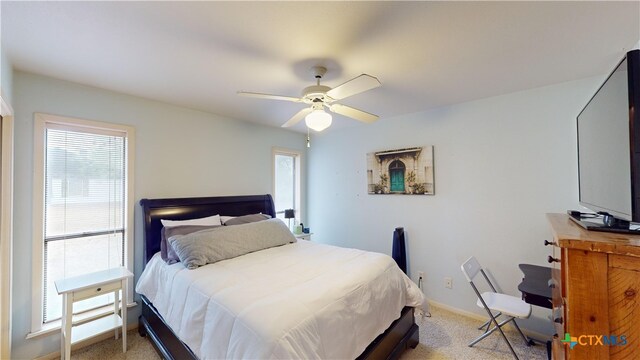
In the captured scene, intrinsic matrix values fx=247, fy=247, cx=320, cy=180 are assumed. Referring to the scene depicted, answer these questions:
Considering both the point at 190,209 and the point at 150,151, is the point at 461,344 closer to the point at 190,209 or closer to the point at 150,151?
the point at 190,209

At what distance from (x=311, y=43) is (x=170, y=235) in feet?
7.06

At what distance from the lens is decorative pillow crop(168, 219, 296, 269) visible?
2086 millimetres

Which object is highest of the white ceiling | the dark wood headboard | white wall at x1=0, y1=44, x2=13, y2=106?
the white ceiling

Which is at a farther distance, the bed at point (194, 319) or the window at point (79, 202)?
the window at point (79, 202)

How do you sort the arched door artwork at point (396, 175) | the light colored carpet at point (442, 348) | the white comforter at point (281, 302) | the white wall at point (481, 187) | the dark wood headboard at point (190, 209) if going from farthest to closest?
the arched door artwork at point (396, 175)
the dark wood headboard at point (190, 209)
the white wall at point (481, 187)
the light colored carpet at point (442, 348)
the white comforter at point (281, 302)

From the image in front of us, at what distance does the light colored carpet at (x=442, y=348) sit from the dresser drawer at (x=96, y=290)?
57 centimetres

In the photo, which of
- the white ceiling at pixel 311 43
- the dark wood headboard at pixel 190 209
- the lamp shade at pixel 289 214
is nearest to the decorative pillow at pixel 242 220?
the dark wood headboard at pixel 190 209

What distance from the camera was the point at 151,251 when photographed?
2523 millimetres

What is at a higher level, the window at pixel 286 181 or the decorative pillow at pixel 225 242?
the window at pixel 286 181

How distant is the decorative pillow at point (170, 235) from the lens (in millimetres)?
2219

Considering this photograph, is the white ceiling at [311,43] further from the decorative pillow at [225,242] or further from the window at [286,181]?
the window at [286,181]

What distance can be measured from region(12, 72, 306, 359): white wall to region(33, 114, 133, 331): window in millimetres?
71

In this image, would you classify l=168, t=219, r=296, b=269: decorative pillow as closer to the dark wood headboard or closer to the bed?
the bed

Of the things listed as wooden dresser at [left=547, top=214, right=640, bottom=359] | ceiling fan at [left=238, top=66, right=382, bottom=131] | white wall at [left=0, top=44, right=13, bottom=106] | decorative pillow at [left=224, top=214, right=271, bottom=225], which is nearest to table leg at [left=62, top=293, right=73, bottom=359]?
decorative pillow at [left=224, top=214, right=271, bottom=225]
